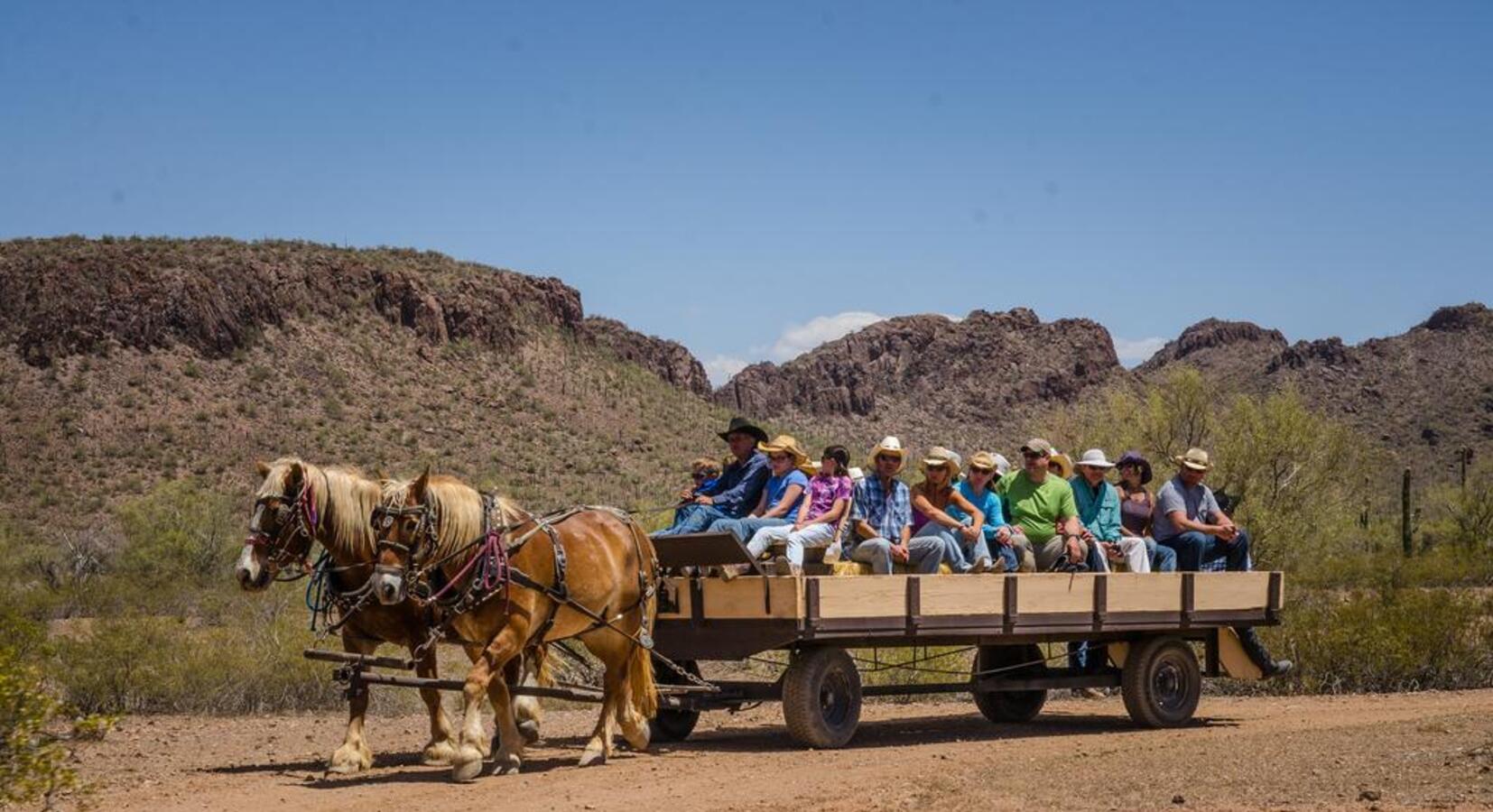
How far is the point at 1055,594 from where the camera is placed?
13.5 m

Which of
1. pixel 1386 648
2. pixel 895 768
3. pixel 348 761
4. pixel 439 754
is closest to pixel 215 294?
pixel 1386 648

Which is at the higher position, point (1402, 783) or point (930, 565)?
point (930, 565)

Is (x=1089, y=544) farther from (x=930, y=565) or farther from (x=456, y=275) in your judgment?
(x=456, y=275)

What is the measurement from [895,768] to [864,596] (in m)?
1.34

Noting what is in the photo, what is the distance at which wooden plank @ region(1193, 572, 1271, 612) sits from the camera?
14.5 metres

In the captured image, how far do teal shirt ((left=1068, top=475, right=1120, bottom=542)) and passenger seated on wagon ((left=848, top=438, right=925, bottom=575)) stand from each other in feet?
6.16

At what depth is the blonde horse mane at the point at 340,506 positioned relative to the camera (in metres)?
11.3

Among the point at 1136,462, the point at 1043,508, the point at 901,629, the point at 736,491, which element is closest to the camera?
the point at 901,629

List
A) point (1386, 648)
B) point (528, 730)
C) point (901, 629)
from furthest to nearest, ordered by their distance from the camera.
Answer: point (1386, 648) < point (528, 730) < point (901, 629)

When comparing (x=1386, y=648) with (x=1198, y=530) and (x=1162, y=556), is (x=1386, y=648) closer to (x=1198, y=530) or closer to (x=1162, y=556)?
(x=1198, y=530)

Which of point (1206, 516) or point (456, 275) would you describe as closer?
point (1206, 516)

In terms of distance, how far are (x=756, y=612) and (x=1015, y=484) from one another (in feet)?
10.7

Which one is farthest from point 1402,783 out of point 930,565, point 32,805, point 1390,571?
point 1390,571

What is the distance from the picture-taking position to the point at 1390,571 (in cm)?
2808
